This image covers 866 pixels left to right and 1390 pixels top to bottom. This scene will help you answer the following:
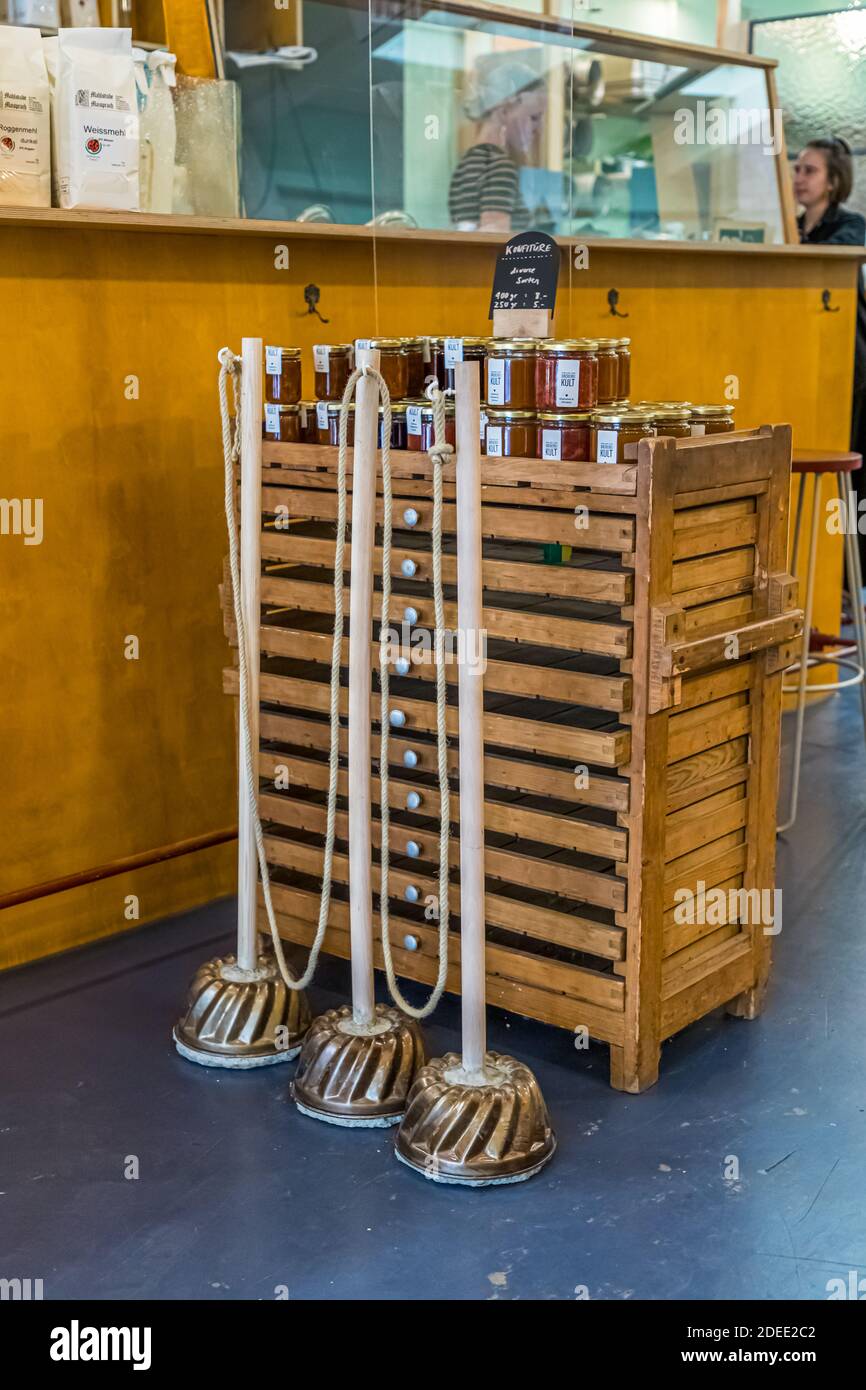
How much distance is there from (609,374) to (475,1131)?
1.42 meters

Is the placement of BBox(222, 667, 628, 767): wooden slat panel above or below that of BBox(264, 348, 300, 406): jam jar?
below

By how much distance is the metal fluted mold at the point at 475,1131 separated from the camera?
2445mm

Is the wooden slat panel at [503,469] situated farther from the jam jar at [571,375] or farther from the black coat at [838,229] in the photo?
the black coat at [838,229]

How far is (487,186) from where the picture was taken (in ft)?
14.7

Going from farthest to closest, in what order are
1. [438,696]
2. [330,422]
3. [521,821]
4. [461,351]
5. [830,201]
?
[830,201] → [330,422] → [461,351] → [521,821] → [438,696]

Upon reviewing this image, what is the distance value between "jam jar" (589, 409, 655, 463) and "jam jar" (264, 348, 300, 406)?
80cm

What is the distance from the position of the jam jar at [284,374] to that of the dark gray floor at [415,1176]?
4.15ft

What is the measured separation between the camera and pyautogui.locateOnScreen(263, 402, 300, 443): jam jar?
315 cm

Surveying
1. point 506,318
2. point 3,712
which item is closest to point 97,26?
point 506,318

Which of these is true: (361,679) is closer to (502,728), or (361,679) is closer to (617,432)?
(502,728)

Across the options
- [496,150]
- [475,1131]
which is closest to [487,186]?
[496,150]

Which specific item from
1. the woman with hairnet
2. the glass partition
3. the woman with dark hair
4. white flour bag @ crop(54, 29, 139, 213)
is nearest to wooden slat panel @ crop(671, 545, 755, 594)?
white flour bag @ crop(54, 29, 139, 213)

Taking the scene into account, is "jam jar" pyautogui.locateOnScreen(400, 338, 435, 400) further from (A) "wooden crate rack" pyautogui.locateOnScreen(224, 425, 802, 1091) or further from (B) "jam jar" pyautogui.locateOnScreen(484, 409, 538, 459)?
(B) "jam jar" pyautogui.locateOnScreen(484, 409, 538, 459)
